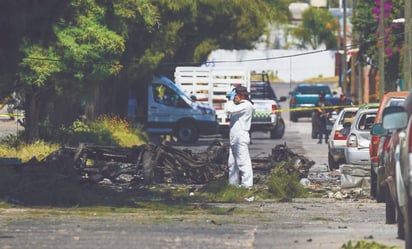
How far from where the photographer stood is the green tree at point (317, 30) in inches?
4005

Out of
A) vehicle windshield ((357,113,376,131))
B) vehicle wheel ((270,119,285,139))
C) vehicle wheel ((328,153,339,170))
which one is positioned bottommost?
vehicle wheel ((270,119,285,139))

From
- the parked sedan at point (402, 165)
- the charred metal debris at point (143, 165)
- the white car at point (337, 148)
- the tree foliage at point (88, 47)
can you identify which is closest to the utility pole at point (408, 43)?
the tree foliage at point (88, 47)

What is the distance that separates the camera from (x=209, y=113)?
4219 centimetres

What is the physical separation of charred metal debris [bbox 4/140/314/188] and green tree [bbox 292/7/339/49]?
7723 centimetres

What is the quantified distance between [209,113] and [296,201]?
22.4m

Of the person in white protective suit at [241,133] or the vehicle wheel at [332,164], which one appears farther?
the vehicle wheel at [332,164]

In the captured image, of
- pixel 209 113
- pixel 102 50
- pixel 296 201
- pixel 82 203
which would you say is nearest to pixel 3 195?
pixel 82 203

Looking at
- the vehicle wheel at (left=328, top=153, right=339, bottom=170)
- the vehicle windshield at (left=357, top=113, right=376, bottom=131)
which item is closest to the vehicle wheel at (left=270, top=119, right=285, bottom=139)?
the vehicle wheel at (left=328, top=153, right=339, bottom=170)

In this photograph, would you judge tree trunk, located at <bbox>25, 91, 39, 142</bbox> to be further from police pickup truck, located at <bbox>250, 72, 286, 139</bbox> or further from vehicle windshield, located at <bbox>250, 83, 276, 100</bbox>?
vehicle windshield, located at <bbox>250, 83, 276, 100</bbox>

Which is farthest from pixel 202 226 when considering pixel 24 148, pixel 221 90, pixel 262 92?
pixel 262 92

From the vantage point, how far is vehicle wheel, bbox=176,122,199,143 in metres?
42.2

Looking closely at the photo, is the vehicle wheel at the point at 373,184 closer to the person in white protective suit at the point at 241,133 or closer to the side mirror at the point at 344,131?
the person in white protective suit at the point at 241,133

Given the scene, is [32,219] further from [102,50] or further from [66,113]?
[66,113]

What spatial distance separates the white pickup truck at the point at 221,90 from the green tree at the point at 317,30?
5569 centimetres
